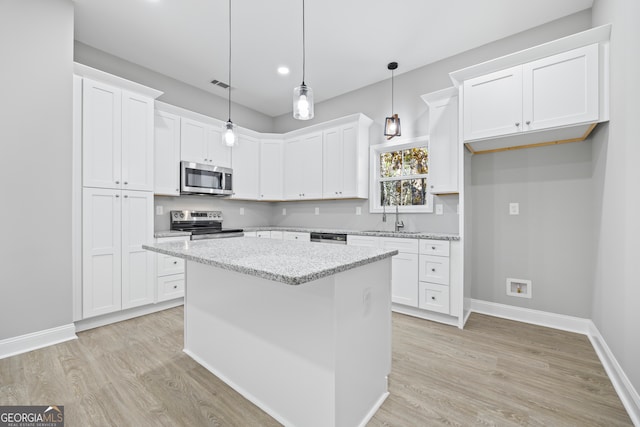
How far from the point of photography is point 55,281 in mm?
2445

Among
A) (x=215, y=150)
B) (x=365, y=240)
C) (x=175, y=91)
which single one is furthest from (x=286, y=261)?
(x=175, y=91)

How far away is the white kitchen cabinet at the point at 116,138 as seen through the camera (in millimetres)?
2684

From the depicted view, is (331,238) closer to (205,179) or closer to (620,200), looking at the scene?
(205,179)

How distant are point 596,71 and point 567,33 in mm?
862

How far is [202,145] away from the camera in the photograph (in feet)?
12.7

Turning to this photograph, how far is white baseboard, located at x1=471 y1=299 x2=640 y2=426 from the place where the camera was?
5.18ft

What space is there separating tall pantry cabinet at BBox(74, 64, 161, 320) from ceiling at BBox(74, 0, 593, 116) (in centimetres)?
58

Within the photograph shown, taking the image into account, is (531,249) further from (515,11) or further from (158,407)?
(158,407)

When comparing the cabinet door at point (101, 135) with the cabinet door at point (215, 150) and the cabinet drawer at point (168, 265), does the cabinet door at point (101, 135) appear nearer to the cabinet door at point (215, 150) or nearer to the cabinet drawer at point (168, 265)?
the cabinet drawer at point (168, 265)

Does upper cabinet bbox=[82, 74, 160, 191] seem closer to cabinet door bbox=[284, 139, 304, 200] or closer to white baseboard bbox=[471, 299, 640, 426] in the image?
cabinet door bbox=[284, 139, 304, 200]

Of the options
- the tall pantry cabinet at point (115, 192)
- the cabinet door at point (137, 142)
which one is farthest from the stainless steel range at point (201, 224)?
the cabinet door at point (137, 142)

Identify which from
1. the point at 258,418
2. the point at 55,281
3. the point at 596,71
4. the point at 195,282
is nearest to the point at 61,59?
the point at 55,281

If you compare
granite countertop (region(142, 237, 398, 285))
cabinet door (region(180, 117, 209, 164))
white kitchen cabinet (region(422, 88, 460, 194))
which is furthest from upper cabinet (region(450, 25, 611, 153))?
cabinet door (region(180, 117, 209, 164))

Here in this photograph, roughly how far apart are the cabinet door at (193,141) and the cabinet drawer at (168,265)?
4.30ft
